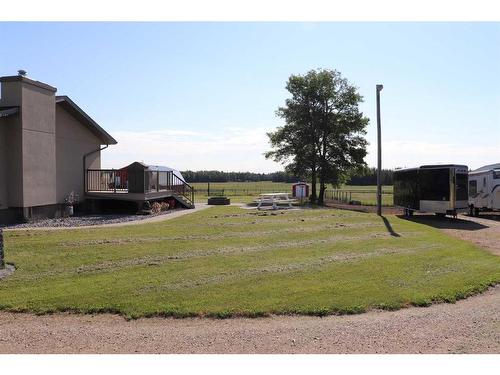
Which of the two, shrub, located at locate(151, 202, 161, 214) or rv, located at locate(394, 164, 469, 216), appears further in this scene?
shrub, located at locate(151, 202, 161, 214)

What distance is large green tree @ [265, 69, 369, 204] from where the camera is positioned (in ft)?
117

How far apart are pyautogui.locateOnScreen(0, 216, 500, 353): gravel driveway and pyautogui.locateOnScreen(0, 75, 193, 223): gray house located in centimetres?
1035

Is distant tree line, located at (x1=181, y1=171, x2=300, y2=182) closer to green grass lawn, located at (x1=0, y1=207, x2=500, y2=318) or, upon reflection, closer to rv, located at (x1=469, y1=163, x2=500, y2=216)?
rv, located at (x1=469, y1=163, x2=500, y2=216)

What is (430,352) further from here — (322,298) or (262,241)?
(262,241)

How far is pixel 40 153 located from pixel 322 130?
23.9 metres

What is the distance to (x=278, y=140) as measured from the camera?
36.9m

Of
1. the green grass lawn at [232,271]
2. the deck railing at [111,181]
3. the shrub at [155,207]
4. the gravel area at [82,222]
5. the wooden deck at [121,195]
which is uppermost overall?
the deck railing at [111,181]

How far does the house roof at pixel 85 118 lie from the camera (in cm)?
1888

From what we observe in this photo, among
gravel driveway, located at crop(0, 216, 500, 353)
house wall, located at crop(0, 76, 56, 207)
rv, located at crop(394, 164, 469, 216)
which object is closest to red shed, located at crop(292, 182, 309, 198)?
rv, located at crop(394, 164, 469, 216)

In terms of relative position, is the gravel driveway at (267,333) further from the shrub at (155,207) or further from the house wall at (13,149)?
the shrub at (155,207)

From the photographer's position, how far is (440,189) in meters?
21.5

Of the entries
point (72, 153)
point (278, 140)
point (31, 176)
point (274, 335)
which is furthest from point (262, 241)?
point (278, 140)

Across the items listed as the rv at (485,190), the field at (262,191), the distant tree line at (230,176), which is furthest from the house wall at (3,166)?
the distant tree line at (230,176)

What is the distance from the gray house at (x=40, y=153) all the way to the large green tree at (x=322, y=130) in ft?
59.4
